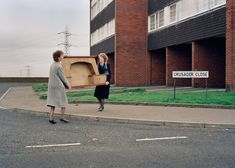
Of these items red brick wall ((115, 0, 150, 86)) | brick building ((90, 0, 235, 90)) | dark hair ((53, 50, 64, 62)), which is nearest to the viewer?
dark hair ((53, 50, 64, 62))

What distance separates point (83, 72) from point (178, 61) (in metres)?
15.0

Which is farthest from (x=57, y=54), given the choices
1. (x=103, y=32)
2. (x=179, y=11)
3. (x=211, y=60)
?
(x=103, y=32)

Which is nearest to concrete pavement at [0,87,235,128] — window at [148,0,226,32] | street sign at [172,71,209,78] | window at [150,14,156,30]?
street sign at [172,71,209,78]

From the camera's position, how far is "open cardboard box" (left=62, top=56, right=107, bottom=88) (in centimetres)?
1073

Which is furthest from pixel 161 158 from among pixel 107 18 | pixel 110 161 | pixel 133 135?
pixel 107 18

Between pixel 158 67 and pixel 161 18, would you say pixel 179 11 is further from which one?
pixel 158 67

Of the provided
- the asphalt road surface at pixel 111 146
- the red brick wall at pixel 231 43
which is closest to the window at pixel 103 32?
the red brick wall at pixel 231 43

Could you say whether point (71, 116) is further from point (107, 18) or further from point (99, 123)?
point (107, 18)

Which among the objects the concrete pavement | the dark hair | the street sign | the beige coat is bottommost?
the concrete pavement

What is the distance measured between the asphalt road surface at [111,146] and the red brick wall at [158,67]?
2007 centimetres

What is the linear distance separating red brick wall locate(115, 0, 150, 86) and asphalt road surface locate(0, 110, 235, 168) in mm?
19714

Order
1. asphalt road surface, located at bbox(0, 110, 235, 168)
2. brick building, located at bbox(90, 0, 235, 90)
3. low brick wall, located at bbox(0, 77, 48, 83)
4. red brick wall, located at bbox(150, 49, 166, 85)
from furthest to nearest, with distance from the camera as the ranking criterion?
1. low brick wall, located at bbox(0, 77, 48, 83)
2. red brick wall, located at bbox(150, 49, 166, 85)
3. brick building, located at bbox(90, 0, 235, 90)
4. asphalt road surface, located at bbox(0, 110, 235, 168)

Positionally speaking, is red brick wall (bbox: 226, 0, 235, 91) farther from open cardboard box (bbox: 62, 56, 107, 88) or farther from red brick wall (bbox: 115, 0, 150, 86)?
red brick wall (bbox: 115, 0, 150, 86)

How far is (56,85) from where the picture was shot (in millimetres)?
9328
